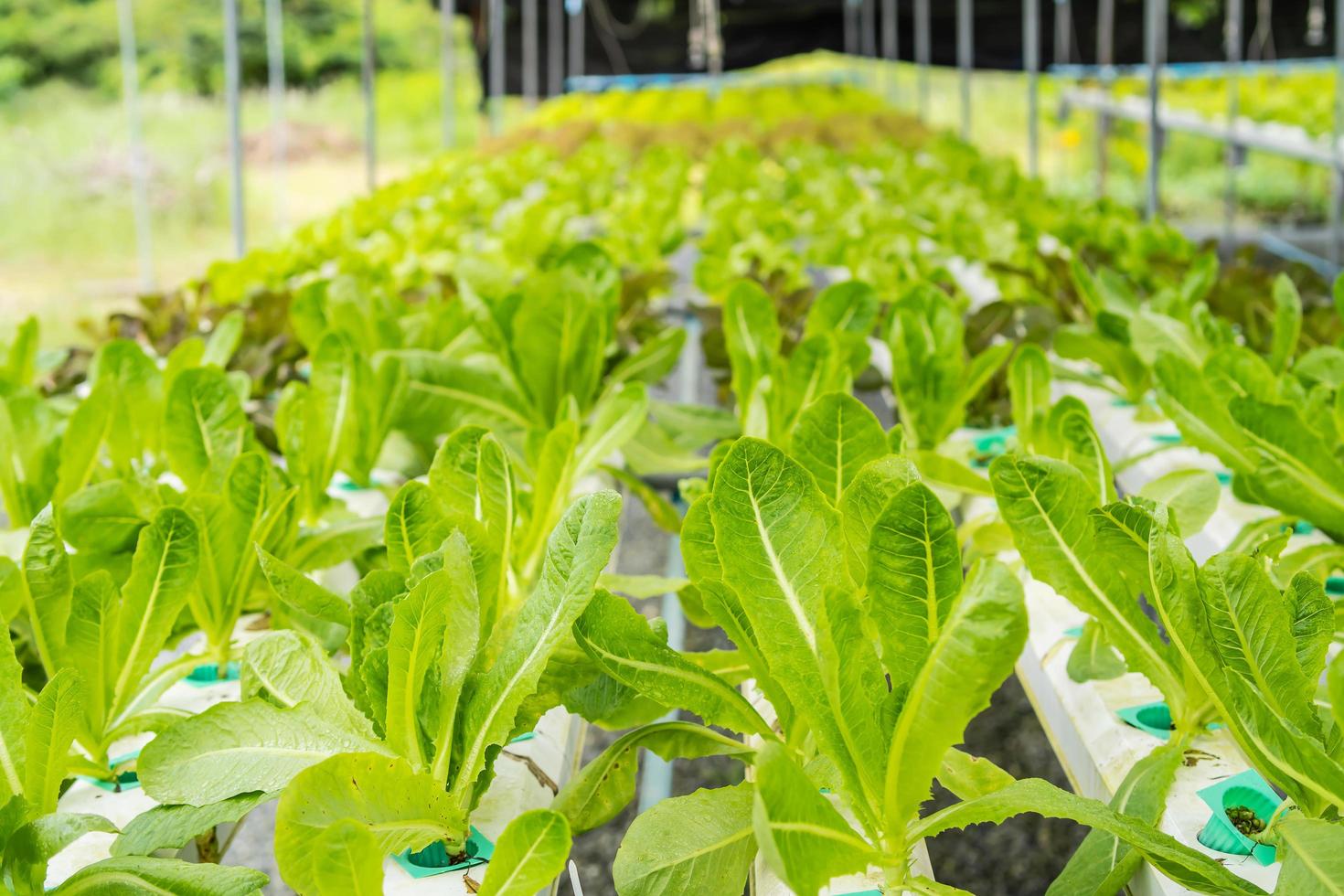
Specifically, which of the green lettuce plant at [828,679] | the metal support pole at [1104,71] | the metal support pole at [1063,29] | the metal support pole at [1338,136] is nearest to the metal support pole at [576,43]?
the metal support pole at [1063,29]

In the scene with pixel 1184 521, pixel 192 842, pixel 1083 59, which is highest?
pixel 1083 59

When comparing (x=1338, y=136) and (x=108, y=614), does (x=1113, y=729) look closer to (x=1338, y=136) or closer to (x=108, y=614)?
(x=108, y=614)

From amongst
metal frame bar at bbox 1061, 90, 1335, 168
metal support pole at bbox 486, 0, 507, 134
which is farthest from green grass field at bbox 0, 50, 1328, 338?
metal support pole at bbox 486, 0, 507, 134

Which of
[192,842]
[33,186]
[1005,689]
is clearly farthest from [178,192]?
[192,842]

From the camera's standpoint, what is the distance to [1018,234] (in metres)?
2.16

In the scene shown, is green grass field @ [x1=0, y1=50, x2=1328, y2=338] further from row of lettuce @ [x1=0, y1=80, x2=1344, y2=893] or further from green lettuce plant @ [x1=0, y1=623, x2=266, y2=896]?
green lettuce plant @ [x1=0, y1=623, x2=266, y2=896]

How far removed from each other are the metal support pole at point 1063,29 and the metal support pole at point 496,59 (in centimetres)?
284

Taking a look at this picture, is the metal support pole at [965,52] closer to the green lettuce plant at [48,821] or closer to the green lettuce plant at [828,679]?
the green lettuce plant at [828,679]

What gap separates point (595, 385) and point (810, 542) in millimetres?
667

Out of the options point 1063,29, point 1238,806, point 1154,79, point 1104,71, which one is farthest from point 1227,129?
point 1238,806

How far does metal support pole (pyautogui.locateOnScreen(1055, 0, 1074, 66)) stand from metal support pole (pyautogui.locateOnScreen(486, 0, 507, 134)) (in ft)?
9.31

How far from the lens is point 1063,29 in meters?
6.81

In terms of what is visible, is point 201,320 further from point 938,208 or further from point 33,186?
point 33,186

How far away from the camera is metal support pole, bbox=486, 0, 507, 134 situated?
6.10m
